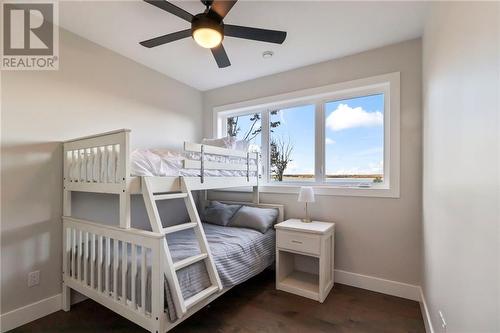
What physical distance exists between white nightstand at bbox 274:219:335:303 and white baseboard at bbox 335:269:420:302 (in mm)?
194

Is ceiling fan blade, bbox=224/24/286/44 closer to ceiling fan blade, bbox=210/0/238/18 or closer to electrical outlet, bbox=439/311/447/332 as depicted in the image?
ceiling fan blade, bbox=210/0/238/18

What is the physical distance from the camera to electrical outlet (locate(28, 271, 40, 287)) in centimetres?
203

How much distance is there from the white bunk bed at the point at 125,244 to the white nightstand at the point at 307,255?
915 millimetres

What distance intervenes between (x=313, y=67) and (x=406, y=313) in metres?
2.72

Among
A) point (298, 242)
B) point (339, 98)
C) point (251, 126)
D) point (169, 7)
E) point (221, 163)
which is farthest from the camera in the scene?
point (251, 126)

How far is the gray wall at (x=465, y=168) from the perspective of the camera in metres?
0.82

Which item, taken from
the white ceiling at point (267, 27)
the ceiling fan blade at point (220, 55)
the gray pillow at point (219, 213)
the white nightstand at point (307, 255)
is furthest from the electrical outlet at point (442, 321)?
the ceiling fan blade at point (220, 55)

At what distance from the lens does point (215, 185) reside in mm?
2525

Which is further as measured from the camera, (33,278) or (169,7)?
(33,278)

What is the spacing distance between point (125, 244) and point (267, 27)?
219cm

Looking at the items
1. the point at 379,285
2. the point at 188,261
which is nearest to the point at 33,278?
the point at 188,261

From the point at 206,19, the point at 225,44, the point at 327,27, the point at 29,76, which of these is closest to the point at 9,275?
the point at 29,76

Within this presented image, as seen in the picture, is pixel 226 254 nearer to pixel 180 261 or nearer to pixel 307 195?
pixel 180 261

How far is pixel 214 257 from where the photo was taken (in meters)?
2.00
